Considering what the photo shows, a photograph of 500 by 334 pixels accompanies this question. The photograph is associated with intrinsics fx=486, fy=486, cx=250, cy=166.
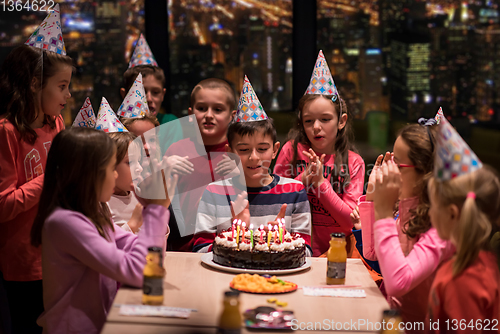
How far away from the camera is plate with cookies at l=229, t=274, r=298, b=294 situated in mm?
1679

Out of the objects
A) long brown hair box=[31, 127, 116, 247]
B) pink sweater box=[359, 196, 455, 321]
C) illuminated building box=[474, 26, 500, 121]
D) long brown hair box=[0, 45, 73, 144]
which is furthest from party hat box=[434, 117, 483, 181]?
Answer: illuminated building box=[474, 26, 500, 121]

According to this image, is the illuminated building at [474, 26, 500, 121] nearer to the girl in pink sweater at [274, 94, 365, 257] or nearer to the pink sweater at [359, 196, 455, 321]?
the girl in pink sweater at [274, 94, 365, 257]

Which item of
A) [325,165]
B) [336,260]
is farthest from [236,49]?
[336,260]

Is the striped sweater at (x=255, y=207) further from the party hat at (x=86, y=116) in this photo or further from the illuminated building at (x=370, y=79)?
the illuminated building at (x=370, y=79)

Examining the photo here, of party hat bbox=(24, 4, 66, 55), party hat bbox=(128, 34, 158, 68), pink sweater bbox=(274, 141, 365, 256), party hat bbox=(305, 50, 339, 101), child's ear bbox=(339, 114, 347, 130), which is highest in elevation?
party hat bbox=(24, 4, 66, 55)

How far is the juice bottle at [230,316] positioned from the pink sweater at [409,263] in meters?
0.66

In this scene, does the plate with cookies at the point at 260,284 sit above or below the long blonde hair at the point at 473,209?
below

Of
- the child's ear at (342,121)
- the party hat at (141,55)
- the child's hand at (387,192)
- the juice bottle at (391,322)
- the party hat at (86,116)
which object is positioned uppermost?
the party hat at (141,55)

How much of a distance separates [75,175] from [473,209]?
52.2 inches

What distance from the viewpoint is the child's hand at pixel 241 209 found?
92.0 inches

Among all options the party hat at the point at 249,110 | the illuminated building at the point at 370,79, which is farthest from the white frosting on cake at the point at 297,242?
the illuminated building at the point at 370,79

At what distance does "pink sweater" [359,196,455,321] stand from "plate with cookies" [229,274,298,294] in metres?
0.34

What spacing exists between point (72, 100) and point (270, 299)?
11.6ft

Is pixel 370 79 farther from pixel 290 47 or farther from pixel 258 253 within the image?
pixel 258 253
